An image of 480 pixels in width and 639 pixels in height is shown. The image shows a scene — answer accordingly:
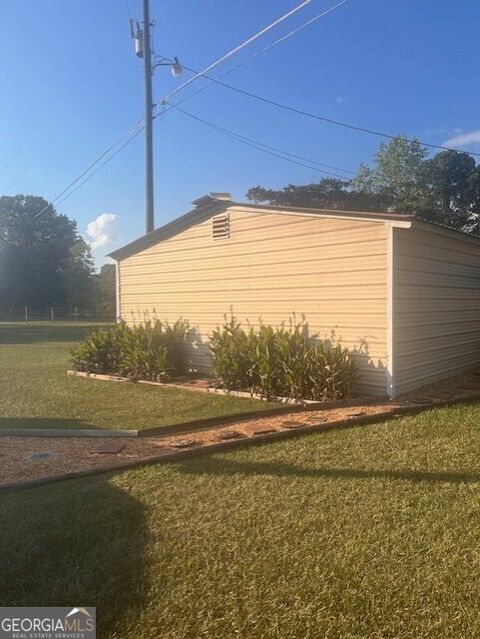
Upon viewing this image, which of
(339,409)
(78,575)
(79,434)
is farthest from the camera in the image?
(339,409)

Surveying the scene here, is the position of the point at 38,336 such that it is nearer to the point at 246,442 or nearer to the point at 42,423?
the point at 42,423

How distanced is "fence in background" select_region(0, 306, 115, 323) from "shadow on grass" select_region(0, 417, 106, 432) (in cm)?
3838

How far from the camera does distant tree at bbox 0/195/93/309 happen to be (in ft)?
166

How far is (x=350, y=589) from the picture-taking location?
2670 mm

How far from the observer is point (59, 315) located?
4747cm

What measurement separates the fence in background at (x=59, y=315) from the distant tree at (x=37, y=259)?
1.36m

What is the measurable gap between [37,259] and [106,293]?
7.68 metres

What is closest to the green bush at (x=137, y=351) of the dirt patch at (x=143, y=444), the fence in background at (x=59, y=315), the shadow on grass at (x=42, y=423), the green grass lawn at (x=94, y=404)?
the green grass lawn at (x=94, y=404)

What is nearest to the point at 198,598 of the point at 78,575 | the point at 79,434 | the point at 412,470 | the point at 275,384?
the point at 78,575

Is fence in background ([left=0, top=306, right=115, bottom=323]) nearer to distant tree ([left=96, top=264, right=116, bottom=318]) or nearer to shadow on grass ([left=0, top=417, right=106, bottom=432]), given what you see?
distant tree ([left=96, top=264, right=116, bottom=318])

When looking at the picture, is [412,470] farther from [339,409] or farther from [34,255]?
[34,255]

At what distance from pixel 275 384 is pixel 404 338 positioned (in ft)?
6.90

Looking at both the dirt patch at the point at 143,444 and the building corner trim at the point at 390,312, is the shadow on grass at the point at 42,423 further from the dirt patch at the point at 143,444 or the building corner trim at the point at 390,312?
the building corner trim at the point at 390,312

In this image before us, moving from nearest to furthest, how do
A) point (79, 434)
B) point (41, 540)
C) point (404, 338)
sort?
1. point (41, 540)
2. point (79, 434)
3. point (404, 338)
